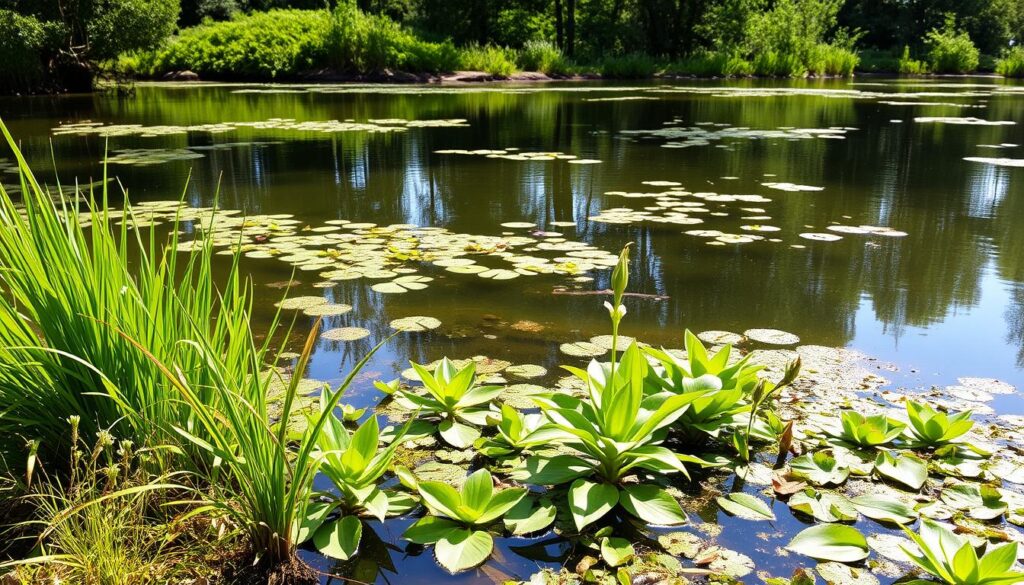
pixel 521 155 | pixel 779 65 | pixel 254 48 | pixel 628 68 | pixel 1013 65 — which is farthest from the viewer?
pixel 1013 65

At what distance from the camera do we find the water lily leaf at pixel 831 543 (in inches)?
56.6

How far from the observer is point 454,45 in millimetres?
26406

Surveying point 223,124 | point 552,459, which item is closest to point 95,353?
point 552,459

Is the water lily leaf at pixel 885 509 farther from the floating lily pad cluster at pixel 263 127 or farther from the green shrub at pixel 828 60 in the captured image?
the green shrub at pixel 828 60

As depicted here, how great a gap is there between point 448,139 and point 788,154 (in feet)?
12.2

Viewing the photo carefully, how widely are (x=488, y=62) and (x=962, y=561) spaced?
22729mm

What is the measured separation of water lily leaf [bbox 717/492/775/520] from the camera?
1.59 meters

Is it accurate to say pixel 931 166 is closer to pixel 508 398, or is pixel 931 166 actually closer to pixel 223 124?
pixel 508 398

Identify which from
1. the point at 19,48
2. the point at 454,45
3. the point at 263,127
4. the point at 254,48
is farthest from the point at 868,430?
the point at 454,45

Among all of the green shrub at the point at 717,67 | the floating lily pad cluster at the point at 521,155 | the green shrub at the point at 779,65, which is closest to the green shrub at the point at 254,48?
the green shrub at the point at 717,67

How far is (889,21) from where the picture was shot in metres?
34.1

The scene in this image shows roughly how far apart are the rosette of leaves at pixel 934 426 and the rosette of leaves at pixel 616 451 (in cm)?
64

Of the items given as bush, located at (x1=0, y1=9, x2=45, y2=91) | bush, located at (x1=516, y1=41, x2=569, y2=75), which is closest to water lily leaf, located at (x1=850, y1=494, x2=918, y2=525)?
bush, located at (x1=0, y1=9, x2=45, y2=91)

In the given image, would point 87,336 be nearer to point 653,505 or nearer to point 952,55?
point 653,505
